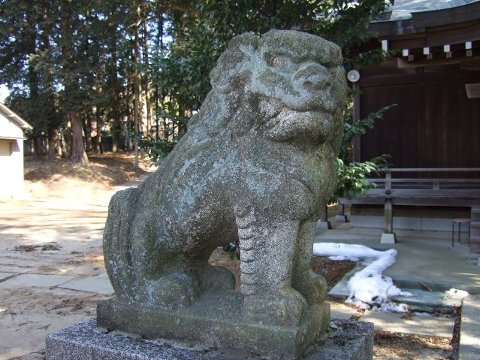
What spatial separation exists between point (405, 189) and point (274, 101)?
279 inches

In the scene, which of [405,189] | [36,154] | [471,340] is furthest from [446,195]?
[36,154]

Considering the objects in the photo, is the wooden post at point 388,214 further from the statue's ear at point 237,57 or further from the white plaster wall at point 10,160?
the white plaster wall at point 10,160

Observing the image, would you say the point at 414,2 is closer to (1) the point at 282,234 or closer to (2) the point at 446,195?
(2) the point at 446,195

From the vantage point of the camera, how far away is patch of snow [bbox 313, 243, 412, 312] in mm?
4930

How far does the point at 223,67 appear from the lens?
208 centimetres

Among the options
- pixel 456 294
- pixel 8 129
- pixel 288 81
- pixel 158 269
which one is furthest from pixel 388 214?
pixel 8 129

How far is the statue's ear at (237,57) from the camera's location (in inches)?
79.4

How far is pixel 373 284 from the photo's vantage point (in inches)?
209

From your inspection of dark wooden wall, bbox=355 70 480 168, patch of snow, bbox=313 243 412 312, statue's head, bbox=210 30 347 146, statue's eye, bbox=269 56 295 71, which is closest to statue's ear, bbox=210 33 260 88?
statue's head, bbox=210 30 347 146

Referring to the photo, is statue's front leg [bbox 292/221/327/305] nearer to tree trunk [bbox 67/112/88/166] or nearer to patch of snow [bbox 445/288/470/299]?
patch of snow [bbox 445/288/470/299]

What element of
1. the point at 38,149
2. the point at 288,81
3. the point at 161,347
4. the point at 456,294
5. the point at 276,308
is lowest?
the point at 456,294

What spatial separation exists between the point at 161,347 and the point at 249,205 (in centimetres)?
75

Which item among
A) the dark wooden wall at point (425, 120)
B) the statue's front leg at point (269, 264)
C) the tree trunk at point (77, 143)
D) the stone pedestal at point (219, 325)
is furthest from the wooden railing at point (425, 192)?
the tree trunk at point (77, 143)

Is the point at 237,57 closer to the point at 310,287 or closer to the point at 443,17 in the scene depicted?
the point at 310,287
